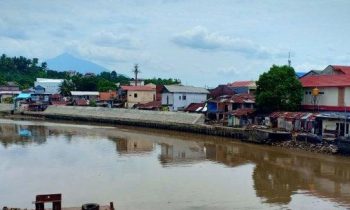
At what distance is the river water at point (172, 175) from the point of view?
1838 cm

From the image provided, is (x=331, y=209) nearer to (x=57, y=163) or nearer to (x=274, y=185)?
(x=274, y=185)

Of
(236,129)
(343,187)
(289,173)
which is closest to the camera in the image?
(343,187)

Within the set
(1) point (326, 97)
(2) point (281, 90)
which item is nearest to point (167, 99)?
(2) point (281, 90)

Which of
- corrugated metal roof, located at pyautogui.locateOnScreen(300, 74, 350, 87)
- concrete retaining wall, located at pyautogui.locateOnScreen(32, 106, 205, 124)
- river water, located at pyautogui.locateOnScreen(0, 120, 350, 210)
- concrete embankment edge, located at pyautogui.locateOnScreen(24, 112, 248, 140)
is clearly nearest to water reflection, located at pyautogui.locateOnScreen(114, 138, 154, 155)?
river water, located at pyautogui.locateOnScreen(0, 120, 350, 210)

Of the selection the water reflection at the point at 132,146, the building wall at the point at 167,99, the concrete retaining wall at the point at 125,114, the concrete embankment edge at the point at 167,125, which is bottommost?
the water reflection at the point at 132,146

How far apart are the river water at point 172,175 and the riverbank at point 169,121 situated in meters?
1.16

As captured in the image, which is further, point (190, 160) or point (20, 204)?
point (190, 160)

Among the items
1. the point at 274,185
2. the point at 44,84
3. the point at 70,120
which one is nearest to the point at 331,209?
the point at 274,185

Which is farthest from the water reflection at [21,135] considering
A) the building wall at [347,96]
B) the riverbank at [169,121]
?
the building wall at [347,96]

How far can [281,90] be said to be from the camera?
39.8m

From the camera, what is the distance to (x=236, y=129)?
40.1m

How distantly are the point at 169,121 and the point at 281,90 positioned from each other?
15313 millimetres

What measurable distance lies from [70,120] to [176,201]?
49.6 meters

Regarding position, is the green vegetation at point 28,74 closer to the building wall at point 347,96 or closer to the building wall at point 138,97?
the building wall at point 138,97
